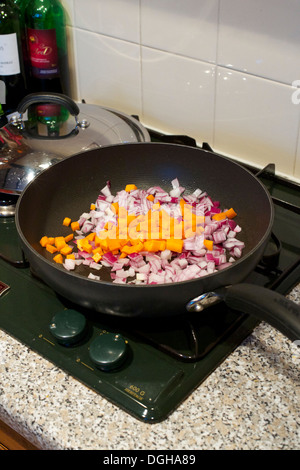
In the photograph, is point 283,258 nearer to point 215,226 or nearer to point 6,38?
point 215,226

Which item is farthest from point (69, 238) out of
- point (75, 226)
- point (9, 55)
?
point (9, 55)

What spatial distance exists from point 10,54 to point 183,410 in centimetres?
89

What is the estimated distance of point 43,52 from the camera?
4.10 feet

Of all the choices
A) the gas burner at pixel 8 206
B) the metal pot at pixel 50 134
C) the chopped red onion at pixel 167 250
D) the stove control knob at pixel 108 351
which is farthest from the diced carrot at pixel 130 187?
the stove control knob at pixel 108 351

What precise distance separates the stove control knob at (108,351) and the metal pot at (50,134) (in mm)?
407

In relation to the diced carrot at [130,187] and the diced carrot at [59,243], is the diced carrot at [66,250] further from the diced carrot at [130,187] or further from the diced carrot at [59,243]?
the diced carrot at [130,187]

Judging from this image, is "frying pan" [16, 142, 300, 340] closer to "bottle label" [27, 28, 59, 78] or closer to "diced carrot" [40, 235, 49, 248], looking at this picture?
"diced carrot" [40, 235, 49, 248]

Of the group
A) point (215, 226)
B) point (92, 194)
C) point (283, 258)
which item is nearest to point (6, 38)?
point (92, 194)

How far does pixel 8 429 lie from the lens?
2.63 ft

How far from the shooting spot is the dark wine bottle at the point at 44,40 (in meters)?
1.24

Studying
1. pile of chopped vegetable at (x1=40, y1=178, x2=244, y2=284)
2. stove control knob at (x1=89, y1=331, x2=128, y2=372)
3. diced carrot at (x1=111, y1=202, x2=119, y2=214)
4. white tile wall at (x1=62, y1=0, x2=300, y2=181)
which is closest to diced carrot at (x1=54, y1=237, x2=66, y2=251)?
pile of chopped vegetable at (x1=40, y1=178, x2=244, y2=284)

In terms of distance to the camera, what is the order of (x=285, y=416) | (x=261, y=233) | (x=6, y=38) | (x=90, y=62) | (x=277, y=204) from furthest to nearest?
1. (x=90, y=62)
2. (x=6, y=38)
3. (x=277, y=204)
4. (x=261, y=233)
5. (x=285, y=416)
